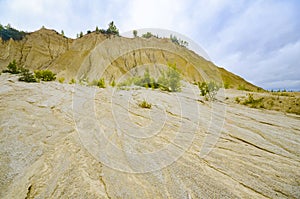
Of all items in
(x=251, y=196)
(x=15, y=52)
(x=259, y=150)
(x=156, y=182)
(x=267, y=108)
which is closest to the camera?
(x=251, y=196)

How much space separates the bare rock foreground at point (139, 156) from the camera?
211 cm

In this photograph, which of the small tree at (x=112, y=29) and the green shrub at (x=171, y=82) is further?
the small tree at (x=112, y=29)

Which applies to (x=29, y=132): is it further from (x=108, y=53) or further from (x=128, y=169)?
(x=108, y=53)

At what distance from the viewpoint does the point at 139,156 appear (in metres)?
2.88

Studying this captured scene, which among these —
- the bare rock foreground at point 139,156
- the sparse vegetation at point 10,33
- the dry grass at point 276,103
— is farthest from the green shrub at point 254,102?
the sparse vegetation at point 10,33

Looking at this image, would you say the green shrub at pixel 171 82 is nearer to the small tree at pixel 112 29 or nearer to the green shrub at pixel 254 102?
the green shrub at pixel 254 102

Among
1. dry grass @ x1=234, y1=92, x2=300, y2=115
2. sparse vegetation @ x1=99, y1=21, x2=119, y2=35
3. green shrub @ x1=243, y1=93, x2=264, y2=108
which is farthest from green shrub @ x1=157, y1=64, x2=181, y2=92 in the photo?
sparse vegetation @ x1=99, y1=21, x2=119, y2=35

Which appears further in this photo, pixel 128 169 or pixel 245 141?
pixel 245 141

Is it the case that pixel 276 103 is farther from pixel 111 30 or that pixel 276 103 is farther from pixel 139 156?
pixel 111 30

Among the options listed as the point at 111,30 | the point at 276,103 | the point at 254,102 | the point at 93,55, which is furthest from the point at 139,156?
the point at 111,30

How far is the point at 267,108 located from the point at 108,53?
30.9 meters

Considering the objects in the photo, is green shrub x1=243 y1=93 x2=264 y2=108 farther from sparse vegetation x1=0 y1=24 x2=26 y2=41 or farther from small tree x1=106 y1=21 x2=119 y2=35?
sparse vegetation x1=0 y1=24 x2=26 y2=41

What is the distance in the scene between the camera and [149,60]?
117 ft

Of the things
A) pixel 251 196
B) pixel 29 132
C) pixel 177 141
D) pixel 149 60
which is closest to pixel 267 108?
pixel 177 141
